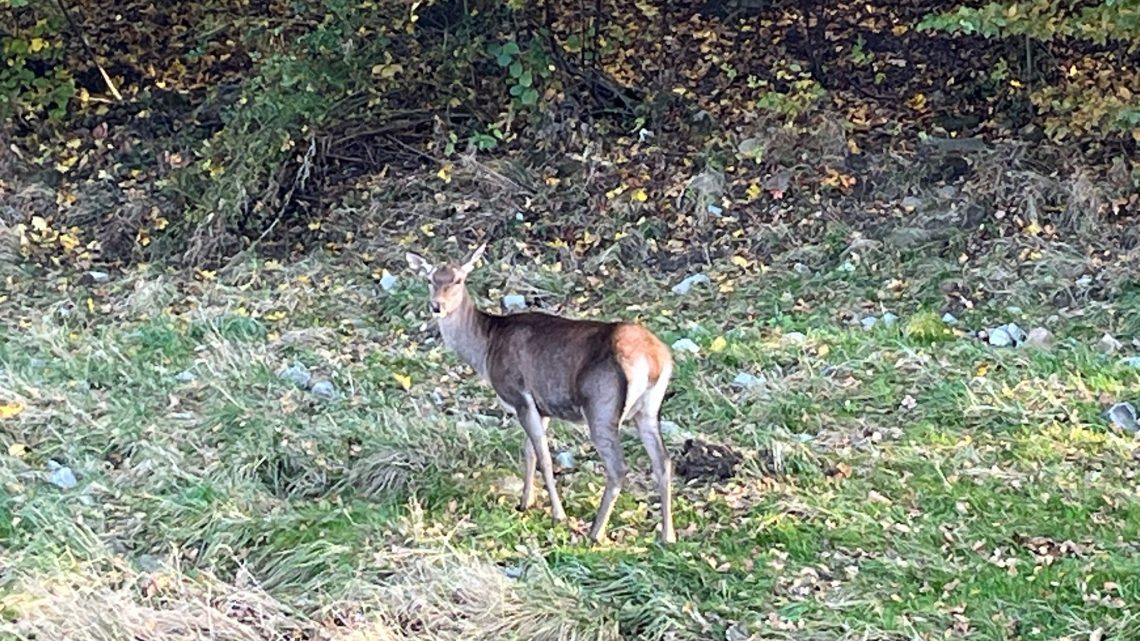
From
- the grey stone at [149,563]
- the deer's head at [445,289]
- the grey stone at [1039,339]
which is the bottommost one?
the grey stone at [149,563]

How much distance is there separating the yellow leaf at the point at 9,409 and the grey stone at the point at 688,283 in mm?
3374

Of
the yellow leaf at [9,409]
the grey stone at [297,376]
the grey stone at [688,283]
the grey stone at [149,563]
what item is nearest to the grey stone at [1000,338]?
the grey stone at [688,283]

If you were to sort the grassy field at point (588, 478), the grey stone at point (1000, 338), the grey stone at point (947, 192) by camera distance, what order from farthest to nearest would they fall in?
the grey stone at point (947, 192), the grey stone at point (1000, 338), the grassy field at point (588, 478)

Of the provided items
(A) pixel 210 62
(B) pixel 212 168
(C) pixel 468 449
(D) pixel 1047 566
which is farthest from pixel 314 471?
(A) pixel 210 62

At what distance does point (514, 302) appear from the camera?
26.7 feet

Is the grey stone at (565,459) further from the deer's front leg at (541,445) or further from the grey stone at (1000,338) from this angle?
the grey stone at (1000,338)

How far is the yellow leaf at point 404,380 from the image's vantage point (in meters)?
6.93

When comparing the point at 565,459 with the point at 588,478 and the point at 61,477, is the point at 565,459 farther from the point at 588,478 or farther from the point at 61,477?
the point at 61,477

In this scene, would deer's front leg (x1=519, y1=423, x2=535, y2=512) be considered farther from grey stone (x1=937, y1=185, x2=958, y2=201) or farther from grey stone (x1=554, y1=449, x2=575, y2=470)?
grey stone (x1=937, y1=185, x2=958, y2=201)

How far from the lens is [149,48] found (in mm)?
11469

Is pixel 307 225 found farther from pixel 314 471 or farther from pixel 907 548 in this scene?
pixel 907 548

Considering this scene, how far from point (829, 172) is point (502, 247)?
1984 mm

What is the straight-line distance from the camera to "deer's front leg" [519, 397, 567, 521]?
548 centimetres

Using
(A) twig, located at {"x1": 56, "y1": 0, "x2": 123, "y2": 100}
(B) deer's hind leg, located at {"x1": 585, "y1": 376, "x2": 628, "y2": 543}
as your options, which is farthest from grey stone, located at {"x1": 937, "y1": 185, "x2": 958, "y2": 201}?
(A) twig, located at {"x1": 56, "y1": 0, "x2": 123, "y2": 100}
